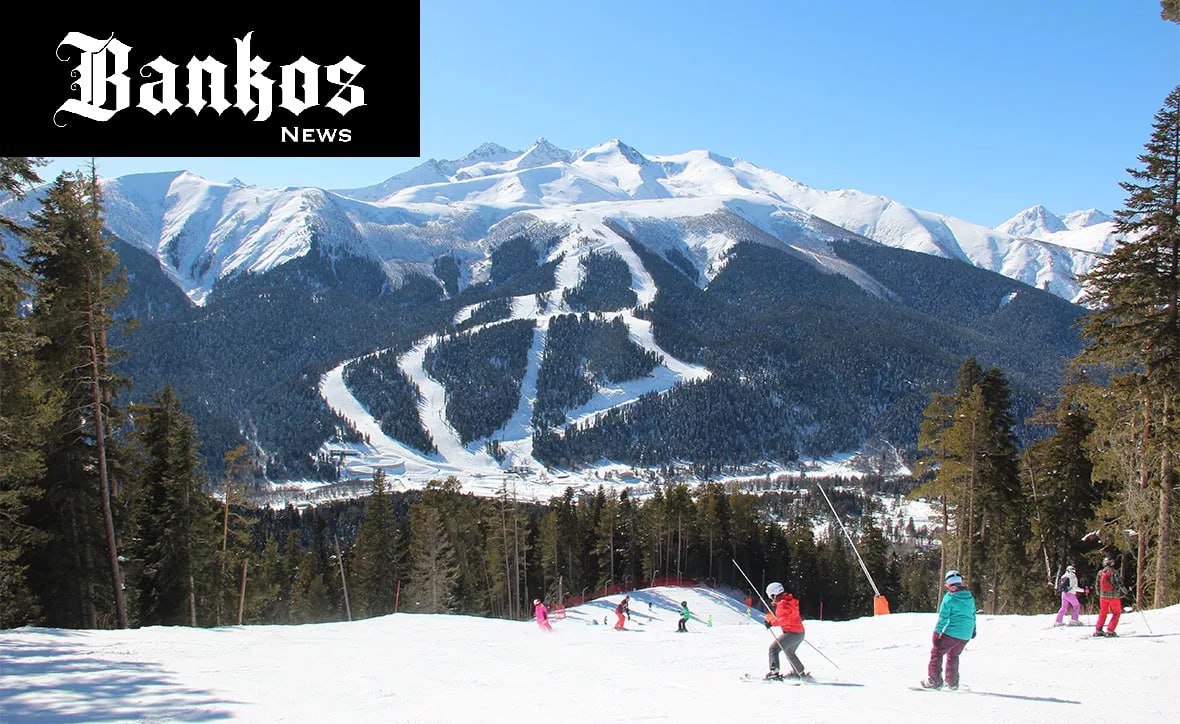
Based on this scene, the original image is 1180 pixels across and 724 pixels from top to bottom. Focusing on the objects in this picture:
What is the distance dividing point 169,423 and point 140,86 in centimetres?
2301

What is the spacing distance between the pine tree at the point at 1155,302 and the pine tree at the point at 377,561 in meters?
43.5

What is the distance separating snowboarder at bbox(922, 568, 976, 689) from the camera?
10219mm

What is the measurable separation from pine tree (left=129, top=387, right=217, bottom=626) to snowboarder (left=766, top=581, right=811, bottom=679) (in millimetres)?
24816

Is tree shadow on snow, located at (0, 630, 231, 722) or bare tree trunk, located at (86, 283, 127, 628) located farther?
bare tree trunk, located at (86, 283, 127, 628)

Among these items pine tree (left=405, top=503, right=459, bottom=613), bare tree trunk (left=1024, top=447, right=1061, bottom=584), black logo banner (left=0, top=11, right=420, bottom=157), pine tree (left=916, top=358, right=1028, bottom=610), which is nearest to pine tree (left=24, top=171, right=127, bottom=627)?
black logo banner (left=0, top=11, right=420, bottom=157)

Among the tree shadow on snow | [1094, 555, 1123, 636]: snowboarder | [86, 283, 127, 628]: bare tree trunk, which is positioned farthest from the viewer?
[86, 283, 127, 628]: bare tree trunk

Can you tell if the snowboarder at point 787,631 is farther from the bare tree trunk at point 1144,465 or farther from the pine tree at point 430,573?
the pine tree at point 430,573

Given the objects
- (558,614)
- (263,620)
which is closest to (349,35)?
(558,614)

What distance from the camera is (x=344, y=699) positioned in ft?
31.4

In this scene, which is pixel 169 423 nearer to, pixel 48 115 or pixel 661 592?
pixel 48 115

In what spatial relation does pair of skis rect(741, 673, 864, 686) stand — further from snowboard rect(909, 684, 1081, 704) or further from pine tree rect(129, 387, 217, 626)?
pine tree rect(129, 387, 217, 626)

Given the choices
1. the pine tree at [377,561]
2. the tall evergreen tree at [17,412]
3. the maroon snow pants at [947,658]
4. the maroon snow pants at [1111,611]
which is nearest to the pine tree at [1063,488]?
the maroon snow pants at [1111,611]

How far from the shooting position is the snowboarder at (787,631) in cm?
1102

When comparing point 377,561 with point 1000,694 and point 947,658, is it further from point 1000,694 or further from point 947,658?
point 1000,694
